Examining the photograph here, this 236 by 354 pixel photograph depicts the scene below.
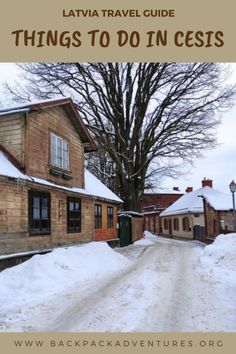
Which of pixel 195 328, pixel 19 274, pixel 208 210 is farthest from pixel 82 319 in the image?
pixel 208 210

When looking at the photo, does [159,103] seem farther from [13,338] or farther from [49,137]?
[13,338]

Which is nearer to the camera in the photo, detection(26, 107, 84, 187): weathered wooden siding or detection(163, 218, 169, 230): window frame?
detection(26, 107, 84, 187): weathered wooden siding

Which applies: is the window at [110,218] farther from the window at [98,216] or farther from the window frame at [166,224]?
the window frame at [166,224]

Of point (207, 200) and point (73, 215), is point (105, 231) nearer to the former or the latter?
point (73, 215)

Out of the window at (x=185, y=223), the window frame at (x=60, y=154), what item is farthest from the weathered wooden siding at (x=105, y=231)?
the window at (x=185, y=223)

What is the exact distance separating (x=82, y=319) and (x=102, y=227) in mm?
15505

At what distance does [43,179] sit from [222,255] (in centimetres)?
754

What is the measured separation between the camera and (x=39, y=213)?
1469 centimetres

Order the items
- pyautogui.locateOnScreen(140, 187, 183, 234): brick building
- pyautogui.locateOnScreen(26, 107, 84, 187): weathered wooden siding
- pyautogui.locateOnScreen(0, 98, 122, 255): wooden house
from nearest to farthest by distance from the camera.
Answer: pyautogui.locateOnScreen(0, 98, 122, 255): wooden house → pyautogui.locateOnScreen(26, 107, 84, 187): weathered wooden siding → pyautogui.locateOnScreen(140, 187, 183, 234): brick building

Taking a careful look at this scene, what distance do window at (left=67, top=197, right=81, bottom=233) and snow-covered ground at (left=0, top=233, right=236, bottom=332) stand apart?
2.31 metres

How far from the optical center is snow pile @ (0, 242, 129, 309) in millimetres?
9383

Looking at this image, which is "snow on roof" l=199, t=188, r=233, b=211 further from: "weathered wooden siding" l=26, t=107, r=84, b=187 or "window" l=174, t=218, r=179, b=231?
"weathered wooden siding" l=26, t=107, r=84, b=187

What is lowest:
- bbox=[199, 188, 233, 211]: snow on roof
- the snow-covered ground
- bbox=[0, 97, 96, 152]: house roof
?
the snow-covered ground

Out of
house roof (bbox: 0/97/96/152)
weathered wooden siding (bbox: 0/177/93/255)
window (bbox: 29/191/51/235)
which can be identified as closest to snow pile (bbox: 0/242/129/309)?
weathered wooden siding (bbox: 0/177/93/255)
